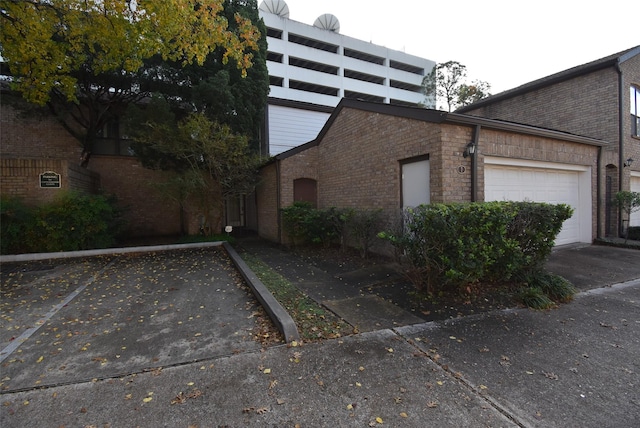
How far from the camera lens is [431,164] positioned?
6117 millimetres

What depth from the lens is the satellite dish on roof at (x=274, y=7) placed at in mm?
31625

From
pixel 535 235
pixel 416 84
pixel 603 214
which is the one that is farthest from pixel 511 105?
pixel 416 84

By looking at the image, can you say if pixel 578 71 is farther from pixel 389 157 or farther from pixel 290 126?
pixel 290 126

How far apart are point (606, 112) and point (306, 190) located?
418 inches

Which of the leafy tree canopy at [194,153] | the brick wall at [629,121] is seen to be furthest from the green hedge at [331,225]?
the brick wall at [629,121]

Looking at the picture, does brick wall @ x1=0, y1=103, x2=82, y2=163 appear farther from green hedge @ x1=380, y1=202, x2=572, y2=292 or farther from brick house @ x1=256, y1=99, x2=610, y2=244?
green hedge @ x1=380, y1=202, x2=572, y2=292

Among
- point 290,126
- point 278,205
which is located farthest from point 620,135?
point 290,126

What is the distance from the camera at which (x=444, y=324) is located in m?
3.75

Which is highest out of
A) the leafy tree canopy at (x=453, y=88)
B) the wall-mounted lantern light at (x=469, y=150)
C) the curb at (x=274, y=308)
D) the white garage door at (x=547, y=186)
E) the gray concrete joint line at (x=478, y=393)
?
the leafy tree canopy at (x=453, y=88)

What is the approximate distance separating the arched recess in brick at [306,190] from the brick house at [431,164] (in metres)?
0.04

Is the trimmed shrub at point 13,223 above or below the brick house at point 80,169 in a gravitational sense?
below

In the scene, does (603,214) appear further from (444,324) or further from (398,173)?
(444,324)

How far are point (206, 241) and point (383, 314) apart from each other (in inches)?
331

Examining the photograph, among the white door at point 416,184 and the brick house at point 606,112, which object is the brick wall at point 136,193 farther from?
the brick house at point 606,112
